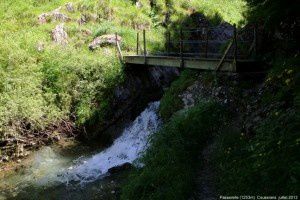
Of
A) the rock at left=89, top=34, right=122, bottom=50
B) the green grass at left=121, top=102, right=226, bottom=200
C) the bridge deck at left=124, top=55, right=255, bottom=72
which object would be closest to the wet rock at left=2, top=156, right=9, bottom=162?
the green grass at left=121, top=102, right=226, bottom=200

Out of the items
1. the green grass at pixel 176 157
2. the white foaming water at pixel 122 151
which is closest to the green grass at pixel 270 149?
the green grass at pixel 176 157

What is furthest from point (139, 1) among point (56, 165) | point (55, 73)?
point (56, 165)

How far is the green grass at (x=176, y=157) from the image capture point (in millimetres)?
9648

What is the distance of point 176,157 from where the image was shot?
1061 centimetres

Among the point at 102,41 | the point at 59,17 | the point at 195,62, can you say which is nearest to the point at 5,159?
the point at 195,62

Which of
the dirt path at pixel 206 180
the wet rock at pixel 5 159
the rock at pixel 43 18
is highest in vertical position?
the rock at pixel 43 18

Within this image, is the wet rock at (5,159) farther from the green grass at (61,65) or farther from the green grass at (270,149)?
the green grass at (270,149)

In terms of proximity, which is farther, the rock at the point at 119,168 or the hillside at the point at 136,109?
the rock at the point at 119,168

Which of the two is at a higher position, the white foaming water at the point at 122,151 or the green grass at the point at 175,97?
the green grass at the point at 175,97

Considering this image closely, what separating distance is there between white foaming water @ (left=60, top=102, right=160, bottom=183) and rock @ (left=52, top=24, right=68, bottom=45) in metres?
9.26

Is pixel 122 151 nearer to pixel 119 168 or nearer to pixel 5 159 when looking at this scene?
pixel 119 168

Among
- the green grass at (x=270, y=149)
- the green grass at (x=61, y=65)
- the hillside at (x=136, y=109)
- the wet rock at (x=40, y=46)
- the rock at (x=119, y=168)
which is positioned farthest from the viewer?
the wet rock at (x=40, y=46)

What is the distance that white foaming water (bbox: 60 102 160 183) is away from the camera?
598 inches

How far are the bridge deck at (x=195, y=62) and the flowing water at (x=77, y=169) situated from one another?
7.54 ft
